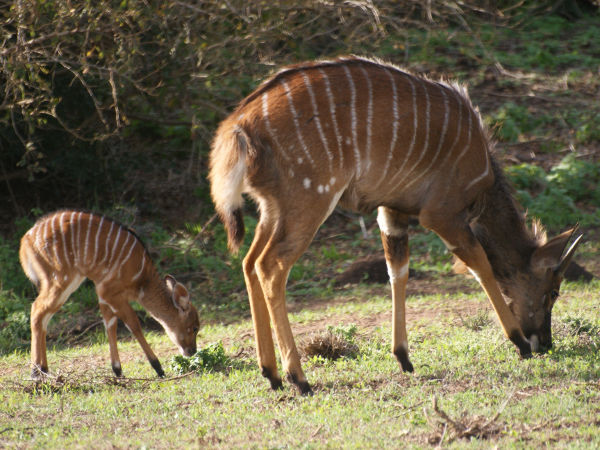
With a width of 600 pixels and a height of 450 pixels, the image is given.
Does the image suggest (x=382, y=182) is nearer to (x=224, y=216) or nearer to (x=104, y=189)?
(x=224, y=216)

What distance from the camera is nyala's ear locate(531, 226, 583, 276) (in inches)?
213

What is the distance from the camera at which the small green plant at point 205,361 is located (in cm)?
566

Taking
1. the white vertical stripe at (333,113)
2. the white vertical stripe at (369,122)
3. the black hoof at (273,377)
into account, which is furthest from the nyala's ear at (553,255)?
the black hoof at (273,377)

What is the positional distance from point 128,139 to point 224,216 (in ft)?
21.3

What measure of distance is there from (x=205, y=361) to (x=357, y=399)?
1547 millimetres

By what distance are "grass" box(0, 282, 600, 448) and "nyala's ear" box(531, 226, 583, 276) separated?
19.4 inches

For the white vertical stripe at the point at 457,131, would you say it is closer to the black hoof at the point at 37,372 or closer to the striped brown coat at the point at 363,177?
the striped brown coat at the point at 363,177

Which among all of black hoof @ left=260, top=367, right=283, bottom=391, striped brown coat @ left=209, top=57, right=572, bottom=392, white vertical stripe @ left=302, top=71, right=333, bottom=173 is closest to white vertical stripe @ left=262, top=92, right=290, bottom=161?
striped brown coat @ left=209, top=57, right=572, bottom=392

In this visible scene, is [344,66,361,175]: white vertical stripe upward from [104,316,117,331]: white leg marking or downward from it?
upward

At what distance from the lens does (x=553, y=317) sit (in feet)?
20.6

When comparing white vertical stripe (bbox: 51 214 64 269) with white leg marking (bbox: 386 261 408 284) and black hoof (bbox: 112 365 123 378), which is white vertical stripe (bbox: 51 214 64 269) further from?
white leg marking (bbox: 386 261 408 284)

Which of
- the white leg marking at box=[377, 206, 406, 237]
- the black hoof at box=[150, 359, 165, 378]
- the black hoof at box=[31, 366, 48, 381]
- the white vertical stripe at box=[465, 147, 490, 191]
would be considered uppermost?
the white vertical stripe at box=[465, 147, 490, 191]

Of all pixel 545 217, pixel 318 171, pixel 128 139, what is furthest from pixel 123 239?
pixel 545 217

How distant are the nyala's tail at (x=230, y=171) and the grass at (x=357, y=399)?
1045 mm
